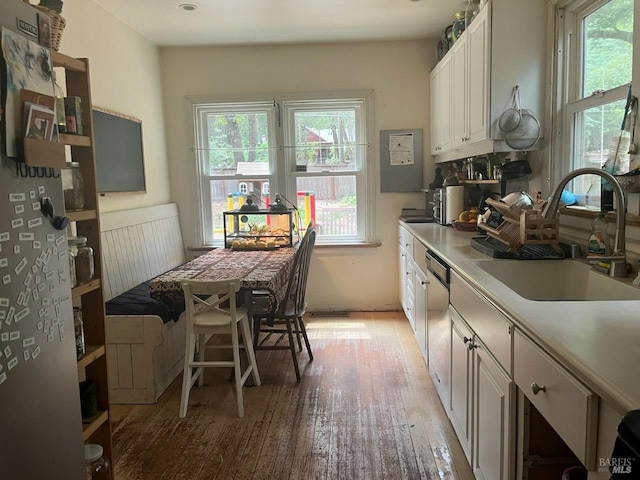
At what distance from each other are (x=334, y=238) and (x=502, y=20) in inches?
99.9

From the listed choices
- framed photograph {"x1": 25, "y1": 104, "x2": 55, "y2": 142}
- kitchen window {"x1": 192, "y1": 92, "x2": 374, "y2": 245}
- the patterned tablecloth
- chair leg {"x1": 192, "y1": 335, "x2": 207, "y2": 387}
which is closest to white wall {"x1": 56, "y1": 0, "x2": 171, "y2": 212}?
kitchen window {"x1": 192, "y1": 92, "x2": 374, "y2": 245}

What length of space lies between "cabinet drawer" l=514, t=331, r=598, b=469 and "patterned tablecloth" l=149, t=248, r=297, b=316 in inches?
65.1

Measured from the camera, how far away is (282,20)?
3.89 metres

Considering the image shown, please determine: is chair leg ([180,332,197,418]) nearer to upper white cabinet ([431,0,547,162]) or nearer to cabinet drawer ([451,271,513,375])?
cabinet drawer ([451,271,513,375])

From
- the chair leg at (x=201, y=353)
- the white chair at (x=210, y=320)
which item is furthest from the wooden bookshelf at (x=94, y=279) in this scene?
the chair leg at (x=201, y=353)

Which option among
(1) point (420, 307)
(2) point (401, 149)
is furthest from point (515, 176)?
(2) point (401, 149)

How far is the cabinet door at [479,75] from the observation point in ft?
9.23

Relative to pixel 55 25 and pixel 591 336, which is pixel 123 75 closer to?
pixel 55 25

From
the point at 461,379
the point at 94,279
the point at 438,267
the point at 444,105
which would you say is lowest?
the point at 461,379

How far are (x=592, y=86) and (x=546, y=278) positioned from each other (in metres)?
1.06

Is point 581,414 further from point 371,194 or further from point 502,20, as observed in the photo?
point 371,194

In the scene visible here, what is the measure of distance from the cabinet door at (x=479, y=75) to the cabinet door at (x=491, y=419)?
A: 1.51 meters

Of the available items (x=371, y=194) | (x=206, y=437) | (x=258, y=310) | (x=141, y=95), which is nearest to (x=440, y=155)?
(x=371, y=194)

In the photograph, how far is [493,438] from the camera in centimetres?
168
